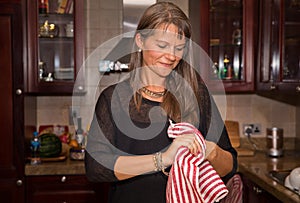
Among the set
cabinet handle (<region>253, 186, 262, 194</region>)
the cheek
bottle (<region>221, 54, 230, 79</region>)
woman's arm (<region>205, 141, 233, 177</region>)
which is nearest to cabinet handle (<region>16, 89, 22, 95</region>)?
bottle (<region>221, 54, 230, 79</region>)

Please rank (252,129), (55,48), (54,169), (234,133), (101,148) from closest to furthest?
(101,148)
(54,169)
(55,48)
(234,133)
(252,129)

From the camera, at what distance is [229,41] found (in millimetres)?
2873

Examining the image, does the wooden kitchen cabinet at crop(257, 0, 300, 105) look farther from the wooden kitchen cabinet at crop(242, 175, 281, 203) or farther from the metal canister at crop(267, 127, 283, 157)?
the wooden kitchen cabinet at crop(242, 175, 281, 203)

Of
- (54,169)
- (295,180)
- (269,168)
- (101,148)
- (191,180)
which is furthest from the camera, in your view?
(54,169)

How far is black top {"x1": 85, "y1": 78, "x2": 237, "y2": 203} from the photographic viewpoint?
1.26 meters

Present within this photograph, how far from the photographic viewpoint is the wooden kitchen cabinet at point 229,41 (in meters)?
2.80

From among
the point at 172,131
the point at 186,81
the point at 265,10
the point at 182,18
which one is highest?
the point at 265,10

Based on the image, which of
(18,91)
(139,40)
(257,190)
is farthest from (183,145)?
(18,91)

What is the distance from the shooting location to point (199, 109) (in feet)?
4.22

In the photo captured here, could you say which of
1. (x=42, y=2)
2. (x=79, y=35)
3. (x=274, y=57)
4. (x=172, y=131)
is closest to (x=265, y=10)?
(x=274, y=57)

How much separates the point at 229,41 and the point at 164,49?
1745 mm

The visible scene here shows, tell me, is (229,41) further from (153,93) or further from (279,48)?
(153,93)

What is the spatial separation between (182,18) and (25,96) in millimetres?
1597

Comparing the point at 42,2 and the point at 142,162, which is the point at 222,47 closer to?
Result: the point at 42,2
